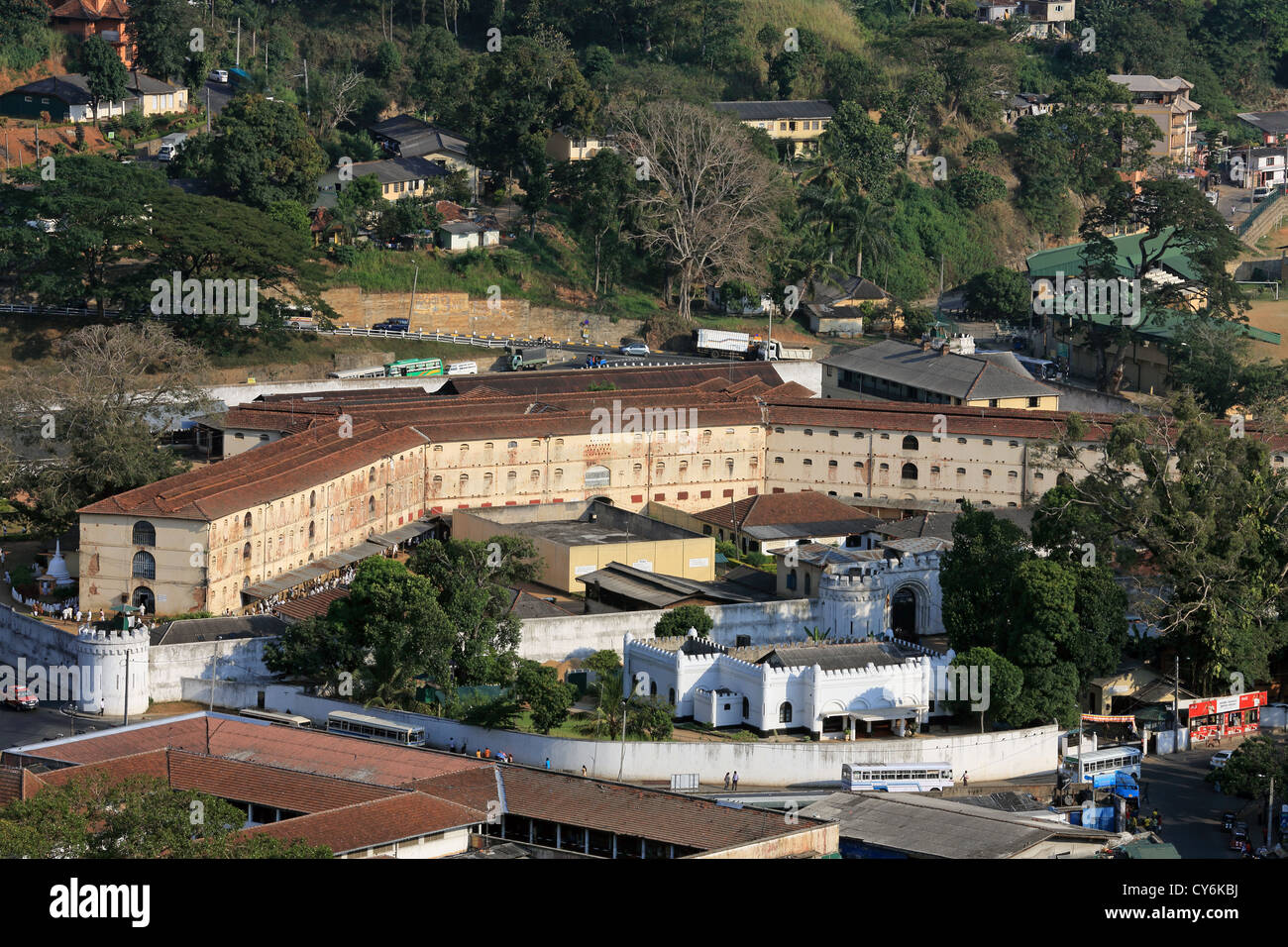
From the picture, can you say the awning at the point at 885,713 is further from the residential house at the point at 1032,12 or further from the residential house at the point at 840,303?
the residential house at the point at 1032,12

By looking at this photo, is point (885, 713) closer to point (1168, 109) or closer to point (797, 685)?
point (797, 685)

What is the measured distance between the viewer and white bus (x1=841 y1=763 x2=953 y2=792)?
6900cm

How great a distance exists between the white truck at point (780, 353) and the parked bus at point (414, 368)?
17793mm

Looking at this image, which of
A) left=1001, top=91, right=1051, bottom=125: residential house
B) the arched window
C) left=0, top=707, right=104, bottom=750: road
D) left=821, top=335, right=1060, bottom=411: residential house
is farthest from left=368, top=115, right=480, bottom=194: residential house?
left=0, top=707, right=104, bottom=750: road

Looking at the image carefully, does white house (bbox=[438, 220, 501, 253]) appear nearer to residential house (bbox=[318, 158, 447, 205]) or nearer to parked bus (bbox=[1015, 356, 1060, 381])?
residential house (bbox=[318, 158, 447, 205])

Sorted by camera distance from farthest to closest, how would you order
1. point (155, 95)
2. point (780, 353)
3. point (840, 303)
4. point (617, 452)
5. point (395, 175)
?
point (155, 95), point (840, 303), point (395, 175), point (780, 353), point (617, 452)

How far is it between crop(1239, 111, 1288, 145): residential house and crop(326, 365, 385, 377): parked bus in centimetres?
8681

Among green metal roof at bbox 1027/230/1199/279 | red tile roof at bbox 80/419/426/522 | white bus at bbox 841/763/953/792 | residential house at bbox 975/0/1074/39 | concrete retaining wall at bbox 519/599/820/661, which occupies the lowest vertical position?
white bus at bbox 841/763/953/792

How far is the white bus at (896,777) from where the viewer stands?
6900 centimetres

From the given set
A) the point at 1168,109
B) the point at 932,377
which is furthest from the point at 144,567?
the point at 1168,109

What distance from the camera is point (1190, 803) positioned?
6894 cm

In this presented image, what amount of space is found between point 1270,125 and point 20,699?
125 metres

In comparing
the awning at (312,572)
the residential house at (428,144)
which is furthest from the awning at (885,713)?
the residential house at (428,144)

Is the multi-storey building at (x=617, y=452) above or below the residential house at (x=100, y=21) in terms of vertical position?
below
